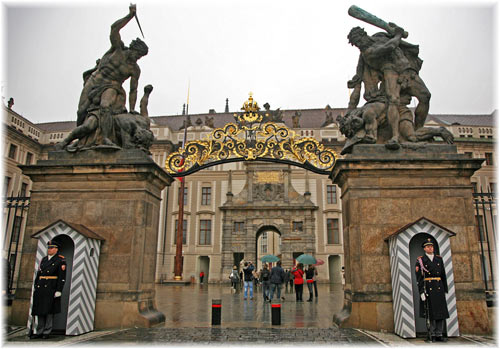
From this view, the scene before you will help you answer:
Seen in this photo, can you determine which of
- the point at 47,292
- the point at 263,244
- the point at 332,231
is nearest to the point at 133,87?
the point at 47,292

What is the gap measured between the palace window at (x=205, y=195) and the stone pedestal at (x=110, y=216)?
1185 inches

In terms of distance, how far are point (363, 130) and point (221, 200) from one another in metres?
30.8

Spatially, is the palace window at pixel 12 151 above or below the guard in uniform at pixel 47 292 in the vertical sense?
above

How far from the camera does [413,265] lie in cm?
700

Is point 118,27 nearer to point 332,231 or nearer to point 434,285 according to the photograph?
point 434,285

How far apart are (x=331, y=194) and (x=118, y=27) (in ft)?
104

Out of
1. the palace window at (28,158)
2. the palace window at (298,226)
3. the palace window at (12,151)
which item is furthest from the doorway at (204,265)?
the palace window at (12,151)

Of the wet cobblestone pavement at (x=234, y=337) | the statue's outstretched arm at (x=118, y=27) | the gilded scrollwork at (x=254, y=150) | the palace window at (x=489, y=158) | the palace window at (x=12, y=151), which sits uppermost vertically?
the palace window at (x=489, y=158)

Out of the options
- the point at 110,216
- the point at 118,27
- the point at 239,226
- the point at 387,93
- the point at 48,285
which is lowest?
the point at 48,285

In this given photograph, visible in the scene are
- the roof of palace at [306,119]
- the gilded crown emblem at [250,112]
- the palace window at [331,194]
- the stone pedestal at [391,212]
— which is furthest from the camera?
the roof of palace at [306,119]

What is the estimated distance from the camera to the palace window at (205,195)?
38.6 meters

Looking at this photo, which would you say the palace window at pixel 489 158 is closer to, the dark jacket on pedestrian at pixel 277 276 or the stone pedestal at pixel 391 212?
the dark jacket on pedestrian at pixel 277 276

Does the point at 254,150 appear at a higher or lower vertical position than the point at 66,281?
higher

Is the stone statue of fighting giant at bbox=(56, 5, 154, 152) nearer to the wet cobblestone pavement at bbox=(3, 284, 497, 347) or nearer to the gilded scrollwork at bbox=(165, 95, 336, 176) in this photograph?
the gilded scrollwork at bbox=(165, 95, 336, 176)
